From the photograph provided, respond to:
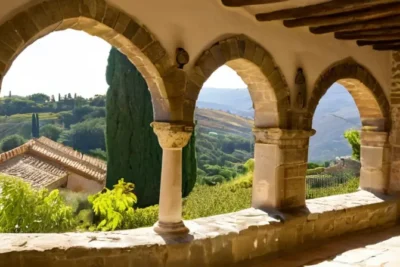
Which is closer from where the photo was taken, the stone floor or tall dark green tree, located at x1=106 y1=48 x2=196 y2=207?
the stone floor

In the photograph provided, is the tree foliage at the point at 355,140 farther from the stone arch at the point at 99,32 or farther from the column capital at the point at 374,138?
the stone arch at the point at 99,32

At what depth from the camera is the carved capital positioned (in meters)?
4.92

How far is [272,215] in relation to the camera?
4715 millimetres

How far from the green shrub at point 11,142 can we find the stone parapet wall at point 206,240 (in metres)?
19.5

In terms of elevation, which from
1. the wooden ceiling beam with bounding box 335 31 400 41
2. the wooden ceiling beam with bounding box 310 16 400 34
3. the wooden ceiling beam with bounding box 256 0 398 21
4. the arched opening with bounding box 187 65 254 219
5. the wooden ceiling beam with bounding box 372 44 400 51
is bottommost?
the arched opening with bounding box 187 65 254 219

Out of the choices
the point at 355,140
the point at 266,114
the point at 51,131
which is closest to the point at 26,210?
the point at 266,114

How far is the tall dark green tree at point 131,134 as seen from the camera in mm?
10258

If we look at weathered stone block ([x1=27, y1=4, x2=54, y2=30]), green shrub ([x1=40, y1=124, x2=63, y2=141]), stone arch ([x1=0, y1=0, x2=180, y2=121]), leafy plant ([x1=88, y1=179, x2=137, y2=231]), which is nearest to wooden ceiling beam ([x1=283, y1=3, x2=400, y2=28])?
stone arch ([x1=0, y1=0, x2=180, y2=121])

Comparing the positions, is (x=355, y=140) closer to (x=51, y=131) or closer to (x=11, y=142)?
(x=51, y=131)

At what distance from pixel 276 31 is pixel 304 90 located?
760 millimetres

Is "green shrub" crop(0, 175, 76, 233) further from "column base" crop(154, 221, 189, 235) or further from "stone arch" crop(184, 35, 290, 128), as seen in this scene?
"stone arch" crop(184, 35, 290, 128)

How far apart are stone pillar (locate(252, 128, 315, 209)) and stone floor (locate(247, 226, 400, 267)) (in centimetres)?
57

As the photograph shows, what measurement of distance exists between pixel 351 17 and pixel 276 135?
140cm

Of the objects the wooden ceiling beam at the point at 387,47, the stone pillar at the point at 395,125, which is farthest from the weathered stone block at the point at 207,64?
the stone pillar at the point at 395,125
